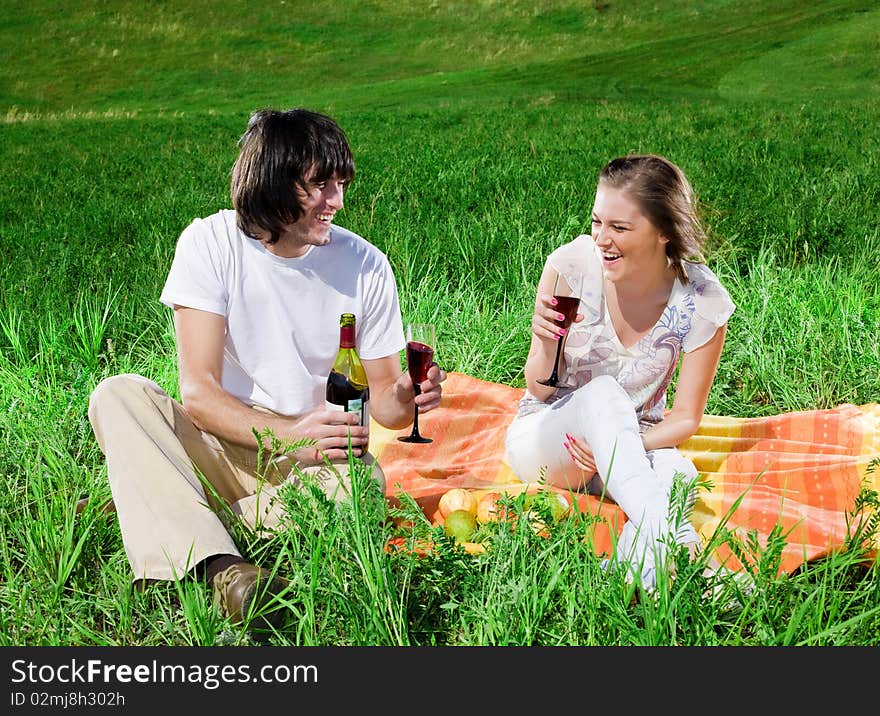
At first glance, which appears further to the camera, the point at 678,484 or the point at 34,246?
the point at 34,246

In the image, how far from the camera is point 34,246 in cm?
776

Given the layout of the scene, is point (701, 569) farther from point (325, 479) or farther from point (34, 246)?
point (34, 246)

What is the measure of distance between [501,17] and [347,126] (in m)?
24.1

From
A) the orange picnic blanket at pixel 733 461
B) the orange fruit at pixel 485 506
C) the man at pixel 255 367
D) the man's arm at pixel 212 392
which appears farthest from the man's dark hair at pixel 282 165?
the orange fruit at pixel 485 506

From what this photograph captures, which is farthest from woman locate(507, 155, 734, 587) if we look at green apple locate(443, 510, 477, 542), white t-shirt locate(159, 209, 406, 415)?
white t-shirt locate(159, 209, 406, 415)

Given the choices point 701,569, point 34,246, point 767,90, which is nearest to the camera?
point 701,569

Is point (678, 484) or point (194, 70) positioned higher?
point (678, 484)

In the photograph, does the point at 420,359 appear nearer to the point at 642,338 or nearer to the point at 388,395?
the point at 388,395

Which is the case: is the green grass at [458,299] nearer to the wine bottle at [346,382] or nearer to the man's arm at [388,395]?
the wine bottle at [346,382]

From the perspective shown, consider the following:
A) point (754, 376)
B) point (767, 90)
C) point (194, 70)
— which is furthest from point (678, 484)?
point (194, 70)

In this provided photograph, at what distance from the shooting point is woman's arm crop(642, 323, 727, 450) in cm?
385

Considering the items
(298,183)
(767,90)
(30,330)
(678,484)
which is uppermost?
(298,183)

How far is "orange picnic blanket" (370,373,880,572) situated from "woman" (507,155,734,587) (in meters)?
0.24

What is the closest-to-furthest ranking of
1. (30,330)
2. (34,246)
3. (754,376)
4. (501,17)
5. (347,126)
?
(754,376), (30,330), (34,246), (347,126), (501,17)
